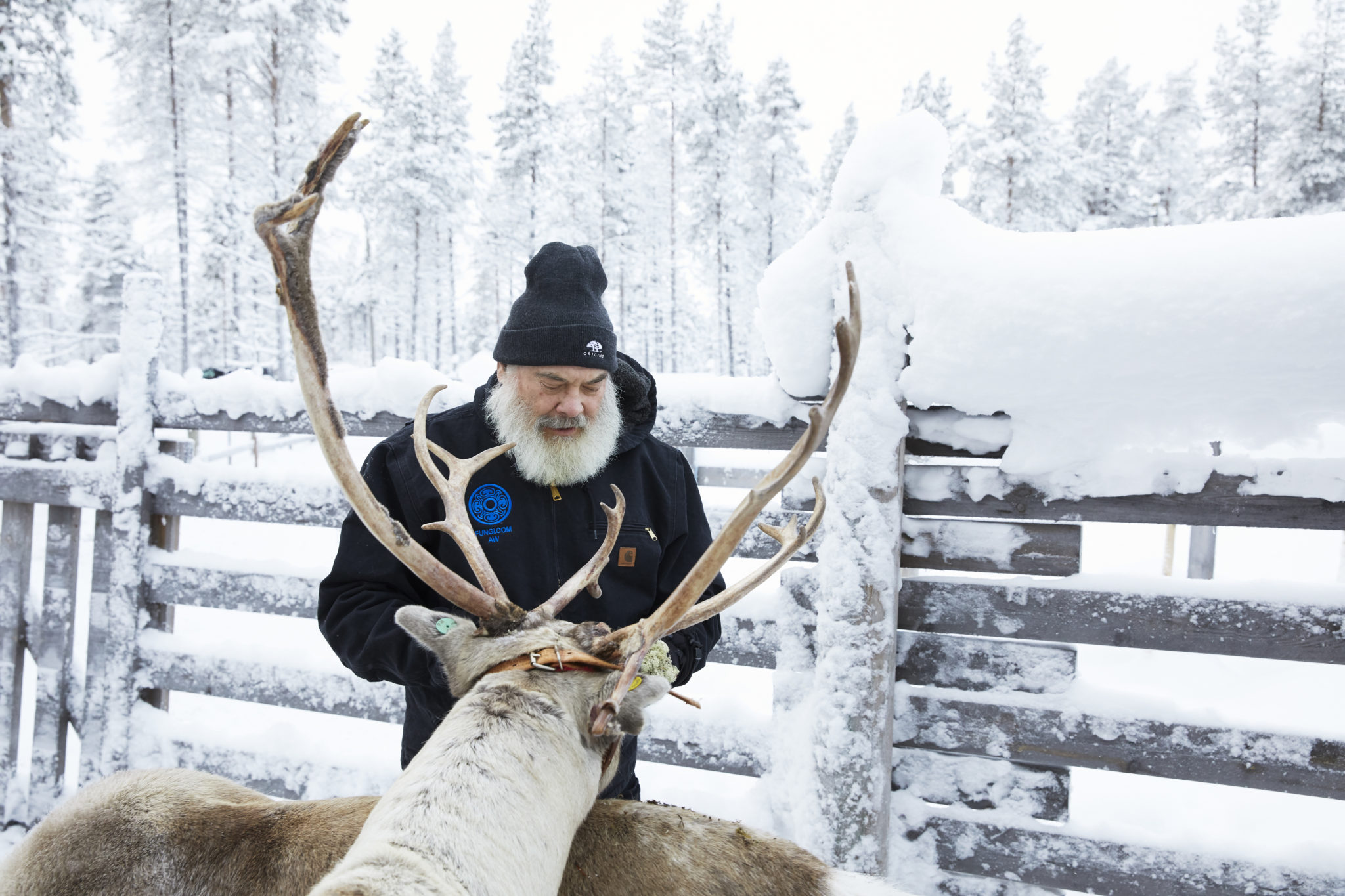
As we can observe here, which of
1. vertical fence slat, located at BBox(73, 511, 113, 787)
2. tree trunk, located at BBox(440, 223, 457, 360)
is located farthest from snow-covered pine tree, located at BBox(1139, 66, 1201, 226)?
vertical fence slat, located at BBox(73, 511, 113, 787)

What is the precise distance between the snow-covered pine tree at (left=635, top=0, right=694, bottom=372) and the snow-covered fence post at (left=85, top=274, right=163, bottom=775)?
2078 centimetres

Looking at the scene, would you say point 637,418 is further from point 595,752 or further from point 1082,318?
point 1082,318

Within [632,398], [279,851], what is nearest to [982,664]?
[632,398]

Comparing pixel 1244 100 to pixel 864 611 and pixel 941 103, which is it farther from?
pixel 864 611

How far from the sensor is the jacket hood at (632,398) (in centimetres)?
238

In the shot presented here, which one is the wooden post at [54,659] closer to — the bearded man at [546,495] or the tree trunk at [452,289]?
the bearded man at [546,495]

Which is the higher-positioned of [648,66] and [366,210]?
[648,66]

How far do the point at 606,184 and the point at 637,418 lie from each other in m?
23.7

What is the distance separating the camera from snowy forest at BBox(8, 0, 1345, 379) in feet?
52.4

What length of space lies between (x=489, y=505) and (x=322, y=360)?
2.50ft

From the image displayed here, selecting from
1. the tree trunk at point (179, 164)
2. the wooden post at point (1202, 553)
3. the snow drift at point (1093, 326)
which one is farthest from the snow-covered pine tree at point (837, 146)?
the snow drift at point (1093, 326)

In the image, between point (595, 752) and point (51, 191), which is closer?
point (595, 752)

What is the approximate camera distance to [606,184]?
24.3 meters

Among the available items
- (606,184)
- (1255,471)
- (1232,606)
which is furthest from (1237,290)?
(606,184)
